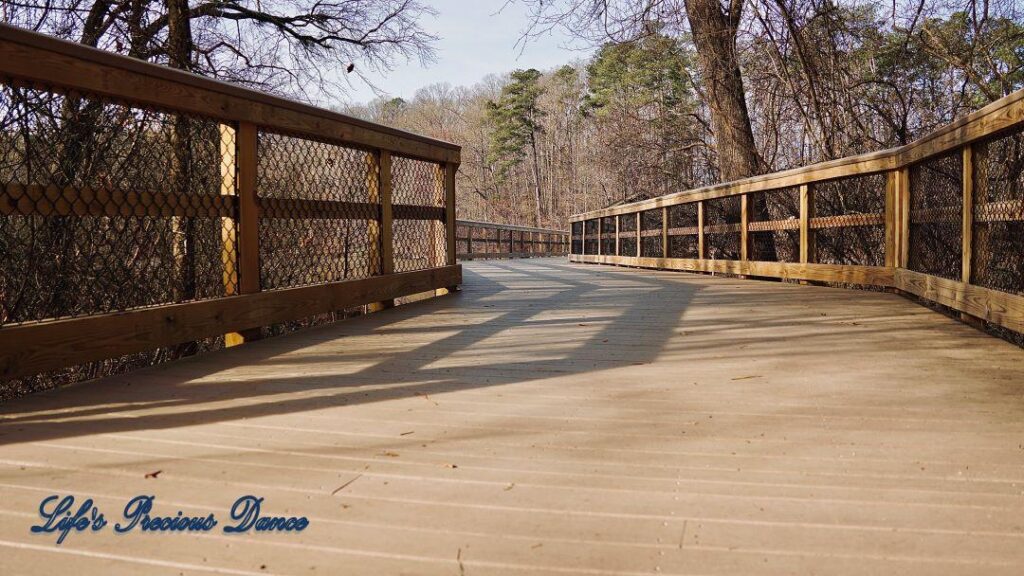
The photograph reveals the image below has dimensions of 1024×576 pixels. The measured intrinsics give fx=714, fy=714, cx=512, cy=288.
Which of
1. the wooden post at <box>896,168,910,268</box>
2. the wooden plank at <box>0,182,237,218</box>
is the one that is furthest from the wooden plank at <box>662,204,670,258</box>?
the wooden plank at <box>0,182,237,218</box>

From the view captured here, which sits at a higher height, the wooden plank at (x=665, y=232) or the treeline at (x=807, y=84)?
the treeline at (x=807, y=84)

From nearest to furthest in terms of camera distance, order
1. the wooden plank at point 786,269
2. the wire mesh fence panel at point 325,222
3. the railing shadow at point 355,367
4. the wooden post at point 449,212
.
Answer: the railing shadow at point 355,367 → the wire mesh fence panel at point 325,222 → the wooden plank at point 786,269 → the wooden post at point 449,212

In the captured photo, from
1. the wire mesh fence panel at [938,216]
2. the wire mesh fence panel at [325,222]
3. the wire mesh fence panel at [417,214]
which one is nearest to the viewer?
the wire mesh fence panel at [938,216]

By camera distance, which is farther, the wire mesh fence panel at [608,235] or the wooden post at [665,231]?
the wire mesh fence panel at [608,235]

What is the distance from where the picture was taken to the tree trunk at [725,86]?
8.33m

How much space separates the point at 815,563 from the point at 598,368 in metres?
1.60

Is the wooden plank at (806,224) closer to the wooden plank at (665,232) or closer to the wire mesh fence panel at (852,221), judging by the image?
the wire mesh fence panel at (852,221)

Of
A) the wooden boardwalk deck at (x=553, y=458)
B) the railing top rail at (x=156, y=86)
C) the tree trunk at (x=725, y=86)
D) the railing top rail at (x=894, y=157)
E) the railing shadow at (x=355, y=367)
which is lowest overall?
the wooden boardwalk deck at (x=553, y=458)

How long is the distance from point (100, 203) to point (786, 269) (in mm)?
5625

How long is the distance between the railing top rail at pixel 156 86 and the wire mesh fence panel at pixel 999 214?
3.26m

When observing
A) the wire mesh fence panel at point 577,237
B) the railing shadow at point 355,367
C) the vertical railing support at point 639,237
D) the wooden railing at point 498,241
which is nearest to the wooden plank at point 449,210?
Answer: the railing shadow at point 355,367

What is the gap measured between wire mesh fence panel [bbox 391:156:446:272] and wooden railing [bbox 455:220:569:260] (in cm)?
1007

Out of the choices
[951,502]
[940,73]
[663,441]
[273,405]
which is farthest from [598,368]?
[940,73]

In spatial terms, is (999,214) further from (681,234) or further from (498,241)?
(498,241)
